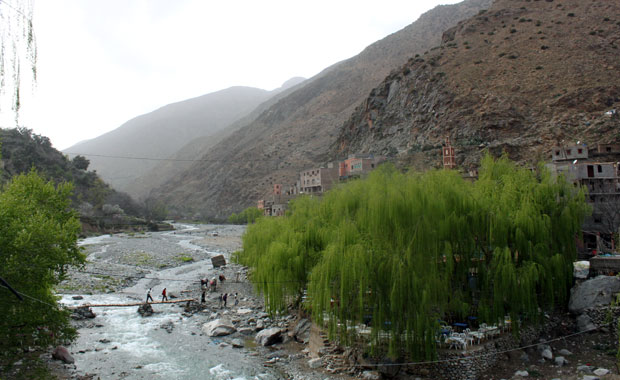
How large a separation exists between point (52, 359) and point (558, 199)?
19001 mm

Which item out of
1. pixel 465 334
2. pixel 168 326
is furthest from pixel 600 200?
pixel 168 326

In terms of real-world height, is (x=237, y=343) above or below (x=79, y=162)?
below

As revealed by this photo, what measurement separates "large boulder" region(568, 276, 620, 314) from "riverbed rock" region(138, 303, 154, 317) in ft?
60.7

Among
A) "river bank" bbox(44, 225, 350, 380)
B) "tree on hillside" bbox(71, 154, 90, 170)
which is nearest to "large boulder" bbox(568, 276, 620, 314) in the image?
"river bank" bbox(44, 225, 350, 380)

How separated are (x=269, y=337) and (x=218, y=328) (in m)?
2.82

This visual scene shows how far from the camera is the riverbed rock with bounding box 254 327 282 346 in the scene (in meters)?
14.8

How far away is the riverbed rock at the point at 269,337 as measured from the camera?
48.5ft

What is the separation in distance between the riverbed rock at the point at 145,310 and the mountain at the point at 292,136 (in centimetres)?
7236

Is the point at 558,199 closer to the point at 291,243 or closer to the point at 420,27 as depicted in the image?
the point at 291,243

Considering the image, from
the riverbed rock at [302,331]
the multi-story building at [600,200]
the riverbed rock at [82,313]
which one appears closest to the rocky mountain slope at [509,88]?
the multi-story building at [600,200]

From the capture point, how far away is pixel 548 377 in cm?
1124

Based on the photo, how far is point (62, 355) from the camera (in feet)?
40.6

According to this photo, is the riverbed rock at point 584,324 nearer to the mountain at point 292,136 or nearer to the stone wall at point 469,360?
the stone wall at point 469,360

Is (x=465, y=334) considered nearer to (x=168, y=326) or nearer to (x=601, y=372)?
(x=601, y=372)
